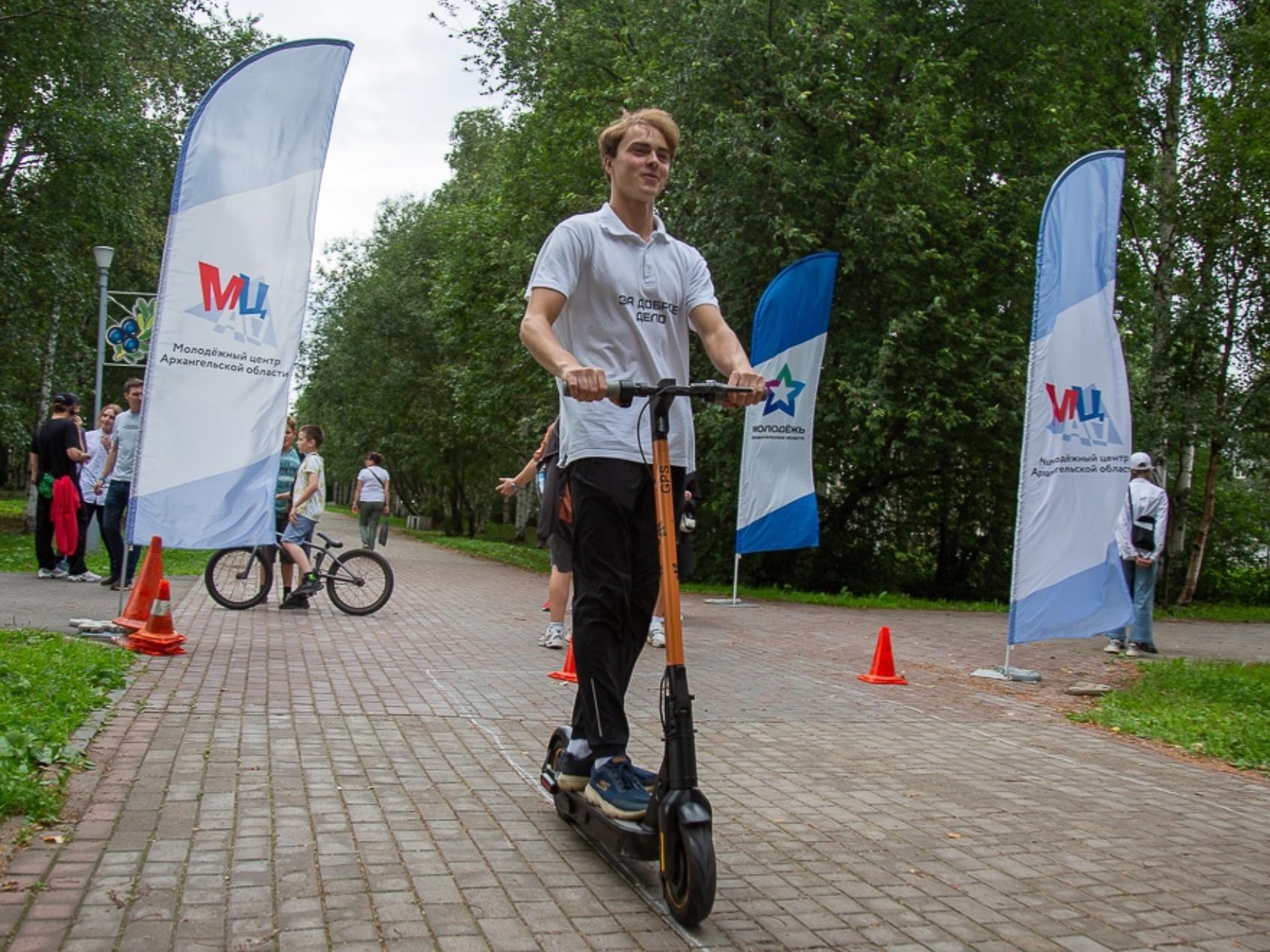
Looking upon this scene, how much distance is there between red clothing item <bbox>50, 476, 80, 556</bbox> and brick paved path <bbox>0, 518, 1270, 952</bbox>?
544 centimetres

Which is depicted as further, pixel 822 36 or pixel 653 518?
pixel 822 36

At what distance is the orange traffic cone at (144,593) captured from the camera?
818 centimetres

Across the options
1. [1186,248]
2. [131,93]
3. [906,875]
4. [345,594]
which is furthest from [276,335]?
[1186,248]

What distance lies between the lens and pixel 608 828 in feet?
11.5

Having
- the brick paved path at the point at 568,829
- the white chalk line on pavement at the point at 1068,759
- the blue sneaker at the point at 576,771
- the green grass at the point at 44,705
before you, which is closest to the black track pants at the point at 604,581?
the blue sneaker at the point at 576,771

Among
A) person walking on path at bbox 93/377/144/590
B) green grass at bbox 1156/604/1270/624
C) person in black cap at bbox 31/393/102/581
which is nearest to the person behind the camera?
person walking on path at bbox 93/377/144/590

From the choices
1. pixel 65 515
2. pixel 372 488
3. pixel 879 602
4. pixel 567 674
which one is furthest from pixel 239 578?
pixel 879 602

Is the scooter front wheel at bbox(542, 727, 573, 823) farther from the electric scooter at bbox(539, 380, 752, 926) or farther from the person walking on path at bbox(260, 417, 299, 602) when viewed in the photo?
the person walking on path at bbox(260, 417, 299, 602)

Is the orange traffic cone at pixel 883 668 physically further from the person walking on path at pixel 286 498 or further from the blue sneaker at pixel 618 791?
the person walking on path at pixel 286 498

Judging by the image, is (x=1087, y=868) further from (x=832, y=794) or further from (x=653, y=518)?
(x=653, y=518)

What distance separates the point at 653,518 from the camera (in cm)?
382

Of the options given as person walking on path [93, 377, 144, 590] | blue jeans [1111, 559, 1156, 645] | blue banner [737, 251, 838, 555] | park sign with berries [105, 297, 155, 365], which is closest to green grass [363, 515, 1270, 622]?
blue banner [737, 251, 838, 555]

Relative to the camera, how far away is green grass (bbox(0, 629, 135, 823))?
12.7ft

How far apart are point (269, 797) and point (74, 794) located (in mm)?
658
